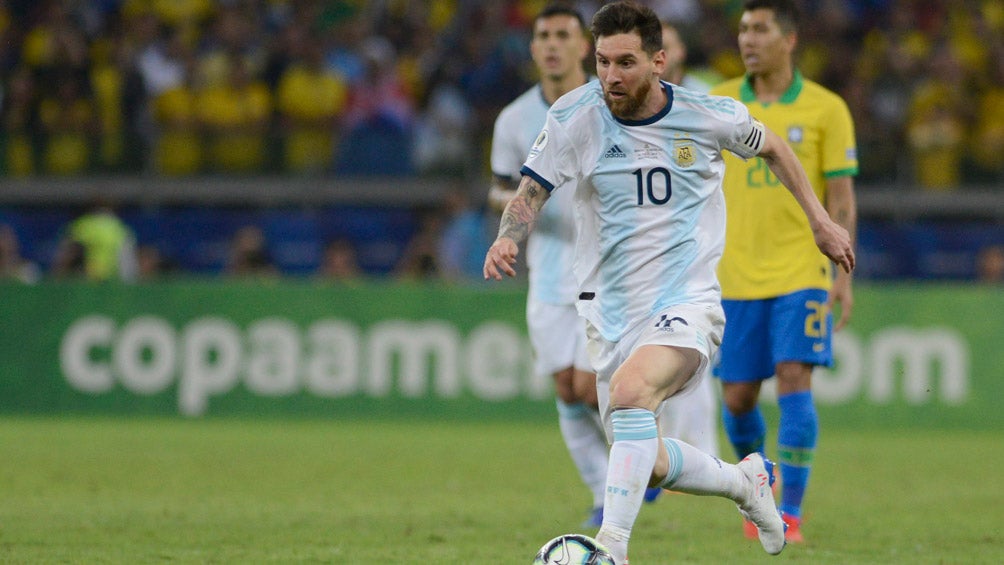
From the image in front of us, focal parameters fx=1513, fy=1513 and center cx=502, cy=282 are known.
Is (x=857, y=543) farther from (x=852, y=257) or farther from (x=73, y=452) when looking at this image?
(x=73, y=452)

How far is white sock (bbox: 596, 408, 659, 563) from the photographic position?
5.75 meters

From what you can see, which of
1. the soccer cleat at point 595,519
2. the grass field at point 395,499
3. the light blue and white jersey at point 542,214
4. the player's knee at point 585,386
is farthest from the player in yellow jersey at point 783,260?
the light blue and white jersey at point 542,214

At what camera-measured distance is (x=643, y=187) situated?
6.27 m

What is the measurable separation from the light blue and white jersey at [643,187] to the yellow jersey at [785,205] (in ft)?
5.50

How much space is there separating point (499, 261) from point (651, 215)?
2.92 ft

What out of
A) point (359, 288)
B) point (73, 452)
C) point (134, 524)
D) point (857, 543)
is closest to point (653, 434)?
point (857, 543)

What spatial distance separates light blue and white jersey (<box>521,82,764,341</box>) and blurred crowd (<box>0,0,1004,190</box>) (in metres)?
11.6

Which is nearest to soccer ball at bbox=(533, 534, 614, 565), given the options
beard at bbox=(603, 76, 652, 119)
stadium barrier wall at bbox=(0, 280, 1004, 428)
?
beard at bbox=(603, 76, 652, 119)

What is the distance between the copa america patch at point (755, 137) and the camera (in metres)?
6.39

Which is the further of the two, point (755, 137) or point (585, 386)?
point (585, 386)

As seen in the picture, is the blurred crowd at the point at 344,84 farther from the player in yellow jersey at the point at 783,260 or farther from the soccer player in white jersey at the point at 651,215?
the soccer player in white jersey at the point at 651,215

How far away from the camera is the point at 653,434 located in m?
5.91

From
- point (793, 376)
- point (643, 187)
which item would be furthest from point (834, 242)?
point (793, 376)

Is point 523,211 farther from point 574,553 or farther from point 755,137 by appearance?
point 574,553
